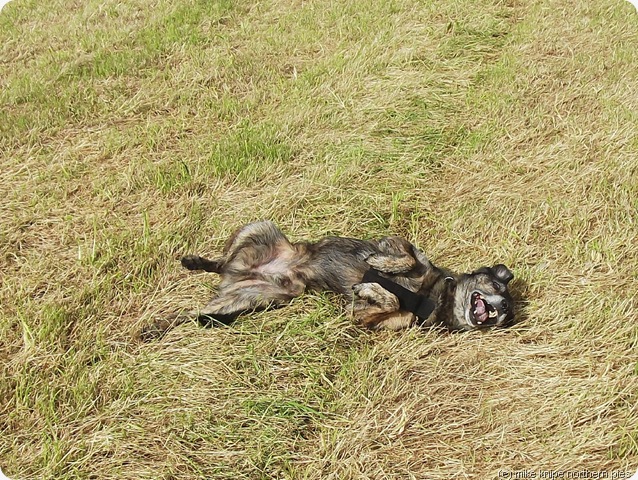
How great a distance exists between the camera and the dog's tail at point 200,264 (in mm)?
4648

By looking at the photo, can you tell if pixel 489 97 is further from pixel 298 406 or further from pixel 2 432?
pixel 2 432

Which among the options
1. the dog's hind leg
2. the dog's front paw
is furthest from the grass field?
the dog's front paw

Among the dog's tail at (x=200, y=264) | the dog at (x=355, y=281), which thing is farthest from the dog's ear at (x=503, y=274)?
the dog's tail at (x=200, y=264)

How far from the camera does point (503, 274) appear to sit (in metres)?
4.60

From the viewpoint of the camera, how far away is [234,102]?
7059 mm

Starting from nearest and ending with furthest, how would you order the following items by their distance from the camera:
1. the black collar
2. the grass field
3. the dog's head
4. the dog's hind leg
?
the grass field
the dog's hind leg
the dog's head
the black collar

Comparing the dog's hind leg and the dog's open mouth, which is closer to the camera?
the dog's hind leg

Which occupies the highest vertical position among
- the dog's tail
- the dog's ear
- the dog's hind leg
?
the dog's ear

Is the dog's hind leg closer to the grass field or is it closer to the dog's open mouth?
the grass field

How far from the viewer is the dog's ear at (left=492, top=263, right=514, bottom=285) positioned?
15.1ft

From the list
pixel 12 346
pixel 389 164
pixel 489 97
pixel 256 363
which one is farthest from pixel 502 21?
Answer: pixel 12 346

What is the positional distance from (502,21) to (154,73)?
5.25 m

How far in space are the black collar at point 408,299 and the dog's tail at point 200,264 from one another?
47.8 inches

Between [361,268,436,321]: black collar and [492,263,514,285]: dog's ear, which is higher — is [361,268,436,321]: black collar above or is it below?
below
